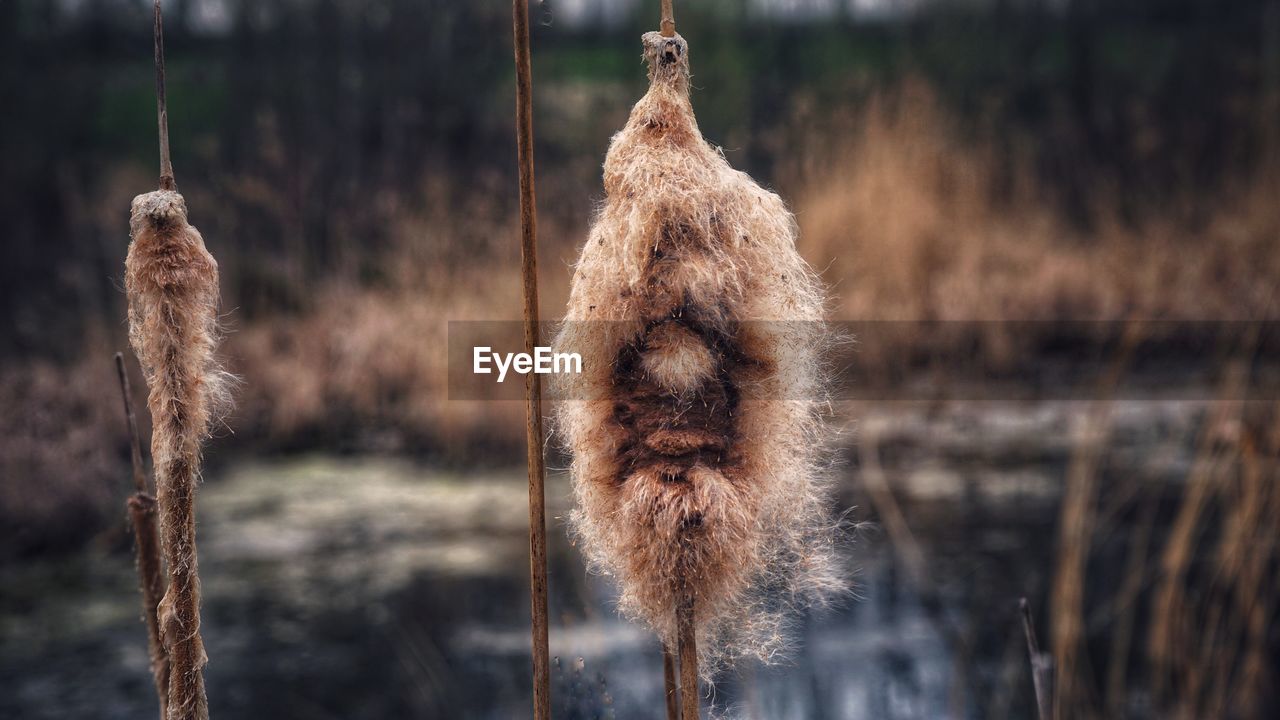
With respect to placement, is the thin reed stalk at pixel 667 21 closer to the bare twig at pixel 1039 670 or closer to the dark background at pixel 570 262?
the bare twig at pixel 1039 670

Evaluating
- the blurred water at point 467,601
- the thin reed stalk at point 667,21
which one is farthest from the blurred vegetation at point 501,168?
the thin reed stalk at point 667,21

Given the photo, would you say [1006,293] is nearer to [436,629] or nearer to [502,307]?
[502,307]

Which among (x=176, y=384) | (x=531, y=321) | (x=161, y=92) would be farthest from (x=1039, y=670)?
(x=161, y=92)

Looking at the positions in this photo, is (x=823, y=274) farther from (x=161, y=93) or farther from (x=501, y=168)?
(x=161, y=93)

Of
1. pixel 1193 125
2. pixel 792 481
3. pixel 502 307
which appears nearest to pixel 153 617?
pixel 792 481

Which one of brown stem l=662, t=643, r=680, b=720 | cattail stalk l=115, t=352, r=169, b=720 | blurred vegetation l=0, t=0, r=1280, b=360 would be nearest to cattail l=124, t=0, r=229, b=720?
cattail stalk l=115, t=352, r=169, b=720

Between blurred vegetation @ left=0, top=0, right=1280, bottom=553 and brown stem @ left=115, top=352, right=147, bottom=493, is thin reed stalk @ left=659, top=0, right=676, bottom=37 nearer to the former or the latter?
brown stem @ left=115, top=352, right=147, bottom=493
